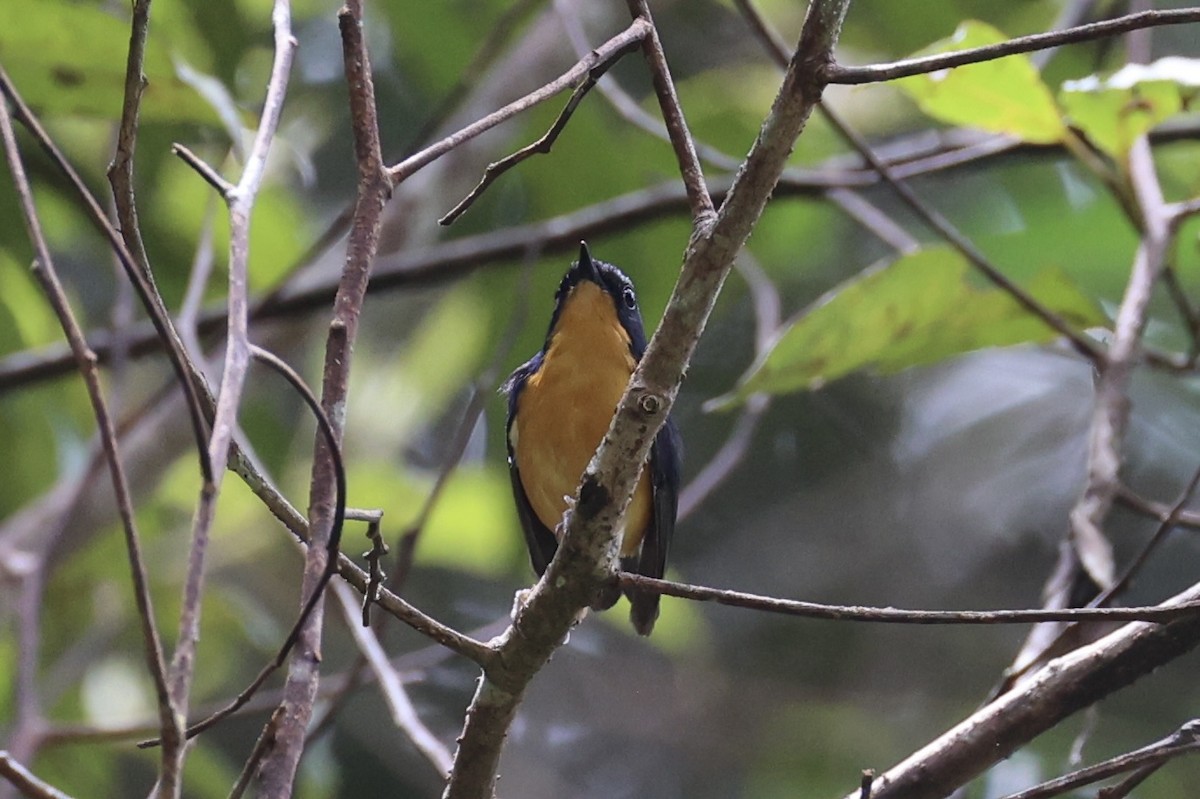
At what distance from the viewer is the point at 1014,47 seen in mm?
1496

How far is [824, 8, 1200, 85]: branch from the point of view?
144cm

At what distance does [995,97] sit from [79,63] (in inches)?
86.3

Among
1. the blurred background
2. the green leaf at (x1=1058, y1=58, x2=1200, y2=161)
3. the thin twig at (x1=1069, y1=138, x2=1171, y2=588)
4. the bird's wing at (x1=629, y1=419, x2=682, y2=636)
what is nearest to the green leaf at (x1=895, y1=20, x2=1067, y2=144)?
the green leaf at (x1=1058, y1=58, x2=1200, y2=161)

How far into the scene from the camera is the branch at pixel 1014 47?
144 cm

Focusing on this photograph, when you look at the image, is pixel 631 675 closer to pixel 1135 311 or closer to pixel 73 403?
pixel 73 403

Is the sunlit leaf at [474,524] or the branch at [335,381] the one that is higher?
the sunlit leaf at [474,524]

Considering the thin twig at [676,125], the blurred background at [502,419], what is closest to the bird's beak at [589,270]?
the blurred background at [502,419]

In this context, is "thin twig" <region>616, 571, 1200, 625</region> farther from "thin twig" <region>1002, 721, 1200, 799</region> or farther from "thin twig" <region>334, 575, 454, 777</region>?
"thin twig" <region>334, 575, 454, 777</region>

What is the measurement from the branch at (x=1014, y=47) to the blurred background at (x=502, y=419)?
221cm

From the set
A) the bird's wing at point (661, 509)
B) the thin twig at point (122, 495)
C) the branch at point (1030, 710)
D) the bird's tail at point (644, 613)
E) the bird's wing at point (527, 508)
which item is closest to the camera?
the thin twig at point (122, 495)

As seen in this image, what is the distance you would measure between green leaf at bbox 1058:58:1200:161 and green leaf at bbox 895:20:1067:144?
3.1 inches

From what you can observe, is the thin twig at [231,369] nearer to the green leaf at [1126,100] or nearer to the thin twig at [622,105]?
the green leaf at [1126,100]

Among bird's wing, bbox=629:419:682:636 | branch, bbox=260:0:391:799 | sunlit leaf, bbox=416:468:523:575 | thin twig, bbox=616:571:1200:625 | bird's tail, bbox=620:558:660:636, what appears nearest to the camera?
branch, bbox=260:0:391:799

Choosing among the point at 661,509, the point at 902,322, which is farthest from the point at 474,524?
the point at 902,322
